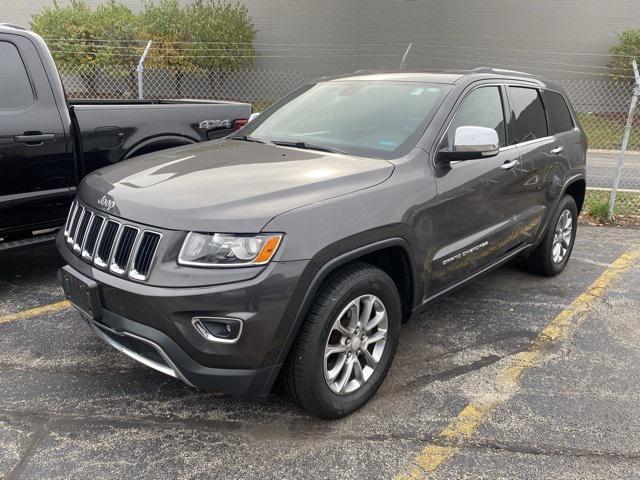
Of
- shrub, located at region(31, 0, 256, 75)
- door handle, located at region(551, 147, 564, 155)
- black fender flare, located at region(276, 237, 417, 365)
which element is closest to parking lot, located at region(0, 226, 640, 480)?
black fender flare, located at region(276, 237, 417, 365)

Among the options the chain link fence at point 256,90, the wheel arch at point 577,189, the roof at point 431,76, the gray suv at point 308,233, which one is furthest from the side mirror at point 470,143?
the chain link fence at point 256,90

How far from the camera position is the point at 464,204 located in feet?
11.5

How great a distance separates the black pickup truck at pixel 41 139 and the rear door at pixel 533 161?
123 inches

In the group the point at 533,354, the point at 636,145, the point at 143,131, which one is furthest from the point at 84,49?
the point at 533,354

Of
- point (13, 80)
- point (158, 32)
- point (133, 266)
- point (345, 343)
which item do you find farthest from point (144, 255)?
point (158, 32)

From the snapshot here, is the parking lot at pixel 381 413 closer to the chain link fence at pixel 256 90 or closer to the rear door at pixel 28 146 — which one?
the rear door at pixel 28 146

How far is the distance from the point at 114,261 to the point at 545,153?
11.2 ft

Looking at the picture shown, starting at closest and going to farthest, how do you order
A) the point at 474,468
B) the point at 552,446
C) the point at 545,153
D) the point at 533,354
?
1. the point at 474,468
2. the point at 552,446
3. the point at 533,354
4. the point at 545,153

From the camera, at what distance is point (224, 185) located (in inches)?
110

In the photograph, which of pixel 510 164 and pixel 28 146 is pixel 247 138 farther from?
pixel 510 164

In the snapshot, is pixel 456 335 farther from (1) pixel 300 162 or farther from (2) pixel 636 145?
(2) pixel 636 145

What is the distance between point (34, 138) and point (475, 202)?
10.6ft

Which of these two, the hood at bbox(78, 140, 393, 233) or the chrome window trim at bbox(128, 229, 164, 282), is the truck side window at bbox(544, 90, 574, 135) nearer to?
the hood at bbox(78, 140, 393, 233)

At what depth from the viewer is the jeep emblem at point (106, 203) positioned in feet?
9.21
